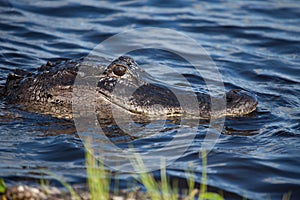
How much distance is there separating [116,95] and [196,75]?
2453 mm

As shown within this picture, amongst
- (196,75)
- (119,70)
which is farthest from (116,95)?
(196,75)

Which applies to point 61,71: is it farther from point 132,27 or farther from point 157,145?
point 132,27

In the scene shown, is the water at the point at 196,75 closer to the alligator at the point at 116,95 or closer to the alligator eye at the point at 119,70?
the alligator at the point at 116,95

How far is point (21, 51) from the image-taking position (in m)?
9.72

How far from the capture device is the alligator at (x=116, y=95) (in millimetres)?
6531

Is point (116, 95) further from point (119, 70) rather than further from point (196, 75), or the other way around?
point (196, 75)

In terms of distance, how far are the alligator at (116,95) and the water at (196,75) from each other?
0.18 metres

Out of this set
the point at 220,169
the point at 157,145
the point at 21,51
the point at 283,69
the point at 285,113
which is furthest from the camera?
the point at 21,51

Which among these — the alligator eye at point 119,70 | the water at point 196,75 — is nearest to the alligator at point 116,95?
the alligator eye at point 119,70

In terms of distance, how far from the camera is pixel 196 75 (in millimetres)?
8727

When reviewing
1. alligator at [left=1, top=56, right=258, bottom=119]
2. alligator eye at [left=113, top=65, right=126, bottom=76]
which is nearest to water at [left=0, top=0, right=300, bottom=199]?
alligator at [left=1, top=56, right=258, bottom=119]

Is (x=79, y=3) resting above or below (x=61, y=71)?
above

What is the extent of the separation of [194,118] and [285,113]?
1.36 metres

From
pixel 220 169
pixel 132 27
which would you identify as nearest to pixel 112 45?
pixel 132 27
